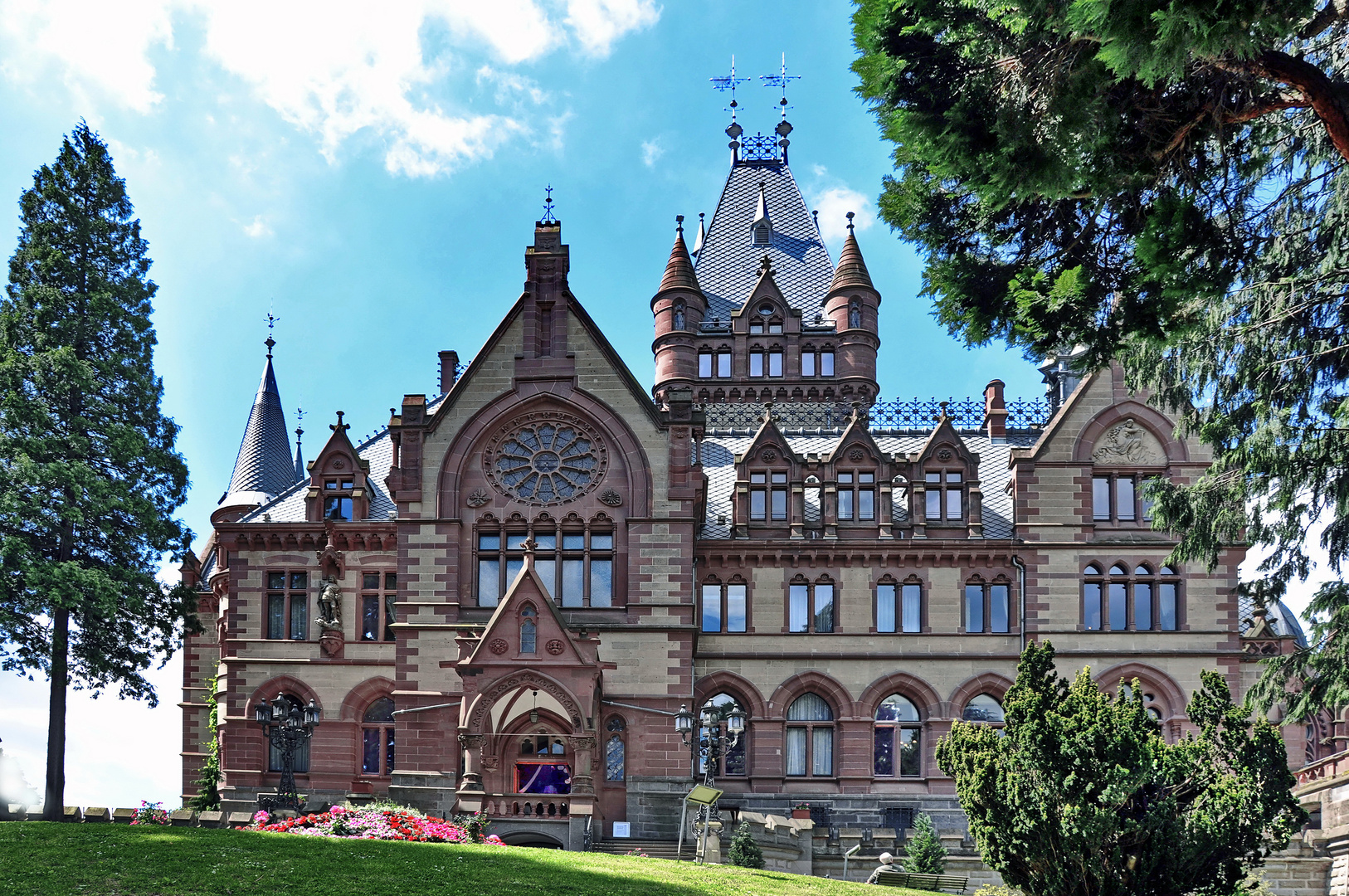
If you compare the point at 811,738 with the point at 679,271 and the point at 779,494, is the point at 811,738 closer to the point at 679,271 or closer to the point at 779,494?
the point at 779,494

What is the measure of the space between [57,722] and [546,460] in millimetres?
14354

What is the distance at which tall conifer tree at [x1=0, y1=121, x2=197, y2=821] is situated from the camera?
35938 millimetres

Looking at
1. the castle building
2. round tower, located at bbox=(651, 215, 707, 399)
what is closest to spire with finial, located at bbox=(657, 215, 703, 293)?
round tower, located at bbox=(651, 215, 707, 399)

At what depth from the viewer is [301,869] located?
23.9 metres

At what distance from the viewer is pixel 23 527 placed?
36781 millimetres

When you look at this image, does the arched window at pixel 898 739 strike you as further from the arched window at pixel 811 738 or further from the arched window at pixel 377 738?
the arched window at pixel 377 738

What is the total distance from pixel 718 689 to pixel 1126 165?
2737 centimetres

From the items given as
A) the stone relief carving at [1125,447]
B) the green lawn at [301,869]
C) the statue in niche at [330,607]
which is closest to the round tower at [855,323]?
the stone relief carving at [1125,447]

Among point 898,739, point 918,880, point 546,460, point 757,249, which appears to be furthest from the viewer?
point 757,249

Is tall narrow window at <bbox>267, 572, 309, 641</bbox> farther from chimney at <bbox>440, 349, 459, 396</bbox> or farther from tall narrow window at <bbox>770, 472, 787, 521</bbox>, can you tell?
tall narrow window at <bbox>770, 472, 787, 521</bbox>

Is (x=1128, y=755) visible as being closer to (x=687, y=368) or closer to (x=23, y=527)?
(x=23, y=527)

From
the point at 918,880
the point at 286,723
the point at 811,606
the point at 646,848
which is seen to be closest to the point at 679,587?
the point at 811,606

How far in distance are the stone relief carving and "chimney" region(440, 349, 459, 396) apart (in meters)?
21.3

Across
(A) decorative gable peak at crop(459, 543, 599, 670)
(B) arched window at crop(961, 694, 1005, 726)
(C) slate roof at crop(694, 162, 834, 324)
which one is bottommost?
(B) arched window at crop(961, 694, 1005, 726)
